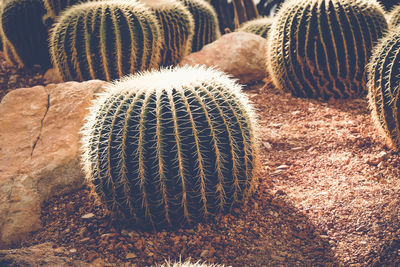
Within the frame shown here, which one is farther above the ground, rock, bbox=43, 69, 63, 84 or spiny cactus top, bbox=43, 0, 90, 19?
spiny cactus top, bbox=43, 0, 90, 19

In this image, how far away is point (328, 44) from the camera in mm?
4152

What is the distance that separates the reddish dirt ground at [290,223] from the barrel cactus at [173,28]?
2.52m

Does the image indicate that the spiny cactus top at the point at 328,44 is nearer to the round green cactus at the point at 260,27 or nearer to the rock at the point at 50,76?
the round green cactus at the point at 260,27

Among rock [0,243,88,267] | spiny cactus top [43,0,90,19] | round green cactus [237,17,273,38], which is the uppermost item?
spiny cactus top [43,0,90,19]

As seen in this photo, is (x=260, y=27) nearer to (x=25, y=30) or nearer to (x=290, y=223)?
(x=25, y=30)

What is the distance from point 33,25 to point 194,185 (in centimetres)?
395

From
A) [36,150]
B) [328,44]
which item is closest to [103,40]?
[36,150]

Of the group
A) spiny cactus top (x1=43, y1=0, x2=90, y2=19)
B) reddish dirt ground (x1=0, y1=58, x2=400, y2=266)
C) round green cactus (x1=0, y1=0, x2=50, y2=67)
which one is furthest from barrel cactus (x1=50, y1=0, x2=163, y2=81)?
reddish dirt ground (x1=0, y1=58, x2=400, y2=266)

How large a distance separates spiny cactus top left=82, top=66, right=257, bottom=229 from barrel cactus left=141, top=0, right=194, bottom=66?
293cm

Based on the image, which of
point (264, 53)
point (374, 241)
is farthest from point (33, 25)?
point (374, 241)

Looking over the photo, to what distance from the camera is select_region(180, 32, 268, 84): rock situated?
16.6 ft

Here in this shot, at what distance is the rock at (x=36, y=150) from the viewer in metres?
2.72

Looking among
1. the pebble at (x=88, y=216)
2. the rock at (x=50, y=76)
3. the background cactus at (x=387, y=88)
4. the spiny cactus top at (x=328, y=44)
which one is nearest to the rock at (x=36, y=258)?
the pebble at (x=88, y=216)

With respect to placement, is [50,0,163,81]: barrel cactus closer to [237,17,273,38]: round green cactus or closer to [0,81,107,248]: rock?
[0,81,107,248]: rock
